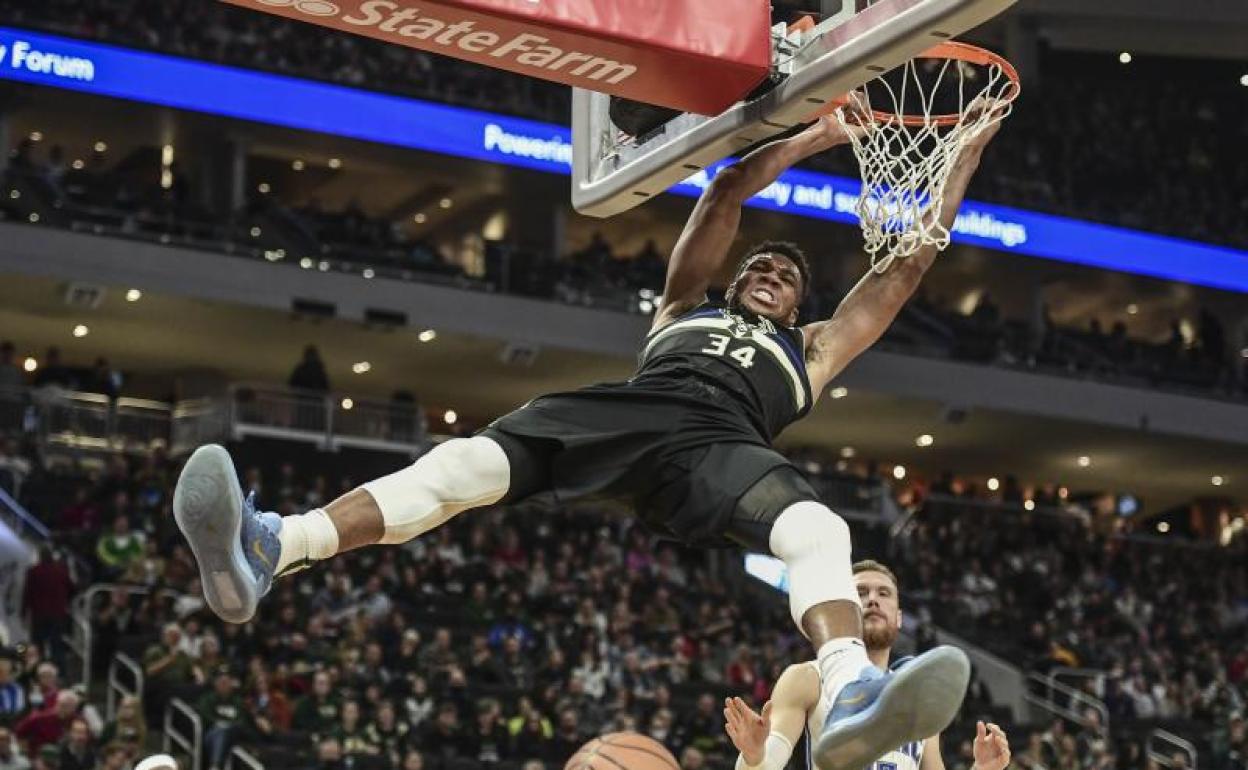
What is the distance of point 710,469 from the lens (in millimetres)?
6543

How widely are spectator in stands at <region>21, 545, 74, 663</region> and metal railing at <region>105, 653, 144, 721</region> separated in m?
0.56

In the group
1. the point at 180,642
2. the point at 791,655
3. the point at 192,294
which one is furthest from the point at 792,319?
the point at 192,294

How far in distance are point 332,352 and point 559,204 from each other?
474cm

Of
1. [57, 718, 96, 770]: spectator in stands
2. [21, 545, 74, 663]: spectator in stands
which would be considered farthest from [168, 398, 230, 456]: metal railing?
[57, 718, 96, 770]: spectator in stands

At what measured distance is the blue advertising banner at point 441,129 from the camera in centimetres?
2820

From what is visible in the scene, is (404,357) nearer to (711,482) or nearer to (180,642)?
(180,642)

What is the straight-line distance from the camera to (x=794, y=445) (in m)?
36.1

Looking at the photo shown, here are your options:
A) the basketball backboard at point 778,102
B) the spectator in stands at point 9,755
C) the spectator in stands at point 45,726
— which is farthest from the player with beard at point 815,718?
the spectator in stands at point 45,726

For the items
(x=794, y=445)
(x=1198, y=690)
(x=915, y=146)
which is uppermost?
(x=794, y=445)

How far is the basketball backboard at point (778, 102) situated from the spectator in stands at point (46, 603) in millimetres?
11650

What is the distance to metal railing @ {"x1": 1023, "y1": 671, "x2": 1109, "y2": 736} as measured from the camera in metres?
23.2

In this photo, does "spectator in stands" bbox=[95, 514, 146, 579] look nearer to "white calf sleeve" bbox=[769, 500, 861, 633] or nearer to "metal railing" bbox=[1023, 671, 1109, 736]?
"metal railing" bbox=[1023, 671, 1109, 736]

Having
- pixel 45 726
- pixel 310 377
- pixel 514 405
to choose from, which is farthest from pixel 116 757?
pixel 514 405

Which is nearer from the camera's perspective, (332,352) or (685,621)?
(685,621)
